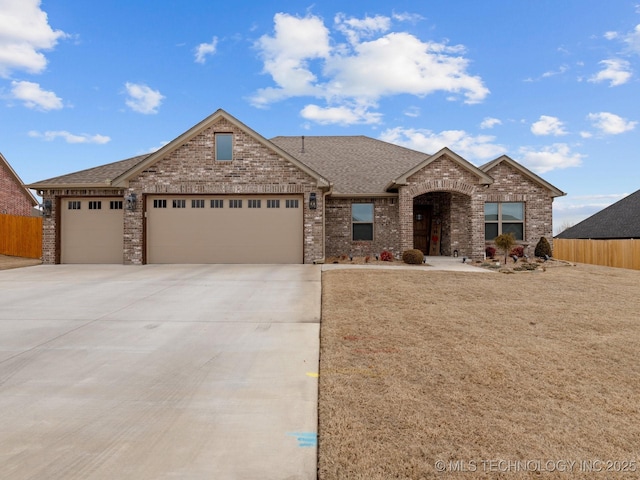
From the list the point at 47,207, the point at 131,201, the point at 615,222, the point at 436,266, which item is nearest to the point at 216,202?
the point at 131,201

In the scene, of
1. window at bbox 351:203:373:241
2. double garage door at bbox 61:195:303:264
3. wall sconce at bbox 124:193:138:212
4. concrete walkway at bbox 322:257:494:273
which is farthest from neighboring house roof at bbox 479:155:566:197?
wall sconce at bbox 124:193:138:212

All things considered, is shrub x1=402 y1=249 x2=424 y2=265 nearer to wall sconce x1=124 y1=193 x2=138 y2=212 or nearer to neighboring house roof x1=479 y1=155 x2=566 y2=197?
neighboring house roof x1=479 y1=155 x2=566 y2=197

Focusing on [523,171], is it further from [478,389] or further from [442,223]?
[478,389]

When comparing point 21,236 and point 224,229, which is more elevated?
point 224,229

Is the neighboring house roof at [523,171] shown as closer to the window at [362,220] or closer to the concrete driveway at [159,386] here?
the window at [362,220]

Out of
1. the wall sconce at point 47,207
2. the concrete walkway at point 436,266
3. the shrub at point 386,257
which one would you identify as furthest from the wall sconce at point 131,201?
the shrub at point 386,257

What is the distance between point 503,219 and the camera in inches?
676

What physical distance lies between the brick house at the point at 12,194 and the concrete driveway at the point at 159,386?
24.2 meters

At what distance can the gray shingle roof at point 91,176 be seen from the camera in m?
14.7

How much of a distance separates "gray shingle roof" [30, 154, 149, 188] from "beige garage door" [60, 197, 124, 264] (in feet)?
2.35

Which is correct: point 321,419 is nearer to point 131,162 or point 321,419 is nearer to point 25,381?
point 25,381

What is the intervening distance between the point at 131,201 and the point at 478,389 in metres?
14.0

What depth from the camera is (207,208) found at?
48.1 feet

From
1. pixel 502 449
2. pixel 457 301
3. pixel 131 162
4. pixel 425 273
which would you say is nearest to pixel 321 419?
pixel 502 449
